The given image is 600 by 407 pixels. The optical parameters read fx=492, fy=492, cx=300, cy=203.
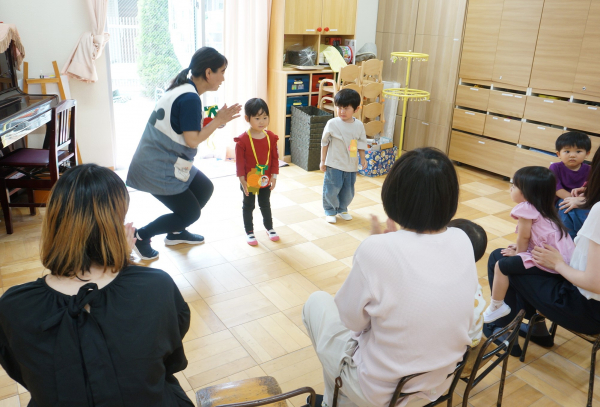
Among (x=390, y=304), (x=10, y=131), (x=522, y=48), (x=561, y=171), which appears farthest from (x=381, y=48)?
(x=390, y=304)

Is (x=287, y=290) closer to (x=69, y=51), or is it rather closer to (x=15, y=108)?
(x=15, y=108)

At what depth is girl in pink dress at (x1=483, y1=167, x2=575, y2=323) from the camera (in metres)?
2.15

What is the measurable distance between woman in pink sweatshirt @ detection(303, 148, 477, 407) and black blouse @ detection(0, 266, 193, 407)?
520 mm

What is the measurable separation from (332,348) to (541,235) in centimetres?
122

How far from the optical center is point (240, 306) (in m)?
2.65

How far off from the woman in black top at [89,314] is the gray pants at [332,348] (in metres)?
0.51

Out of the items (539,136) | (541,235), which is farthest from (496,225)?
(541,235)

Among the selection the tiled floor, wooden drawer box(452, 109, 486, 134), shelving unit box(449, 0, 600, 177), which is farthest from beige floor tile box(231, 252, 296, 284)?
wooden drawer box(452, 109, 486, 134)

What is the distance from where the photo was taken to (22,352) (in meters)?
1.07

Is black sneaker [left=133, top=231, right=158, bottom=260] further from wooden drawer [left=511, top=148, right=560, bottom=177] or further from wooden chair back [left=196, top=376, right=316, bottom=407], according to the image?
wooden drawer [left=511, top=148, right=560, bottom=177]

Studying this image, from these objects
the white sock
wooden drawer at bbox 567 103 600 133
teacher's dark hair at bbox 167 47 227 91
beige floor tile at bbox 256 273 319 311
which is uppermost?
teacher's dark hair at bbox 167 47 227 91

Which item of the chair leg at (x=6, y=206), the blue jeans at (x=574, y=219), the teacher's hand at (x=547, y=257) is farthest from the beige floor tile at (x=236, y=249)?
the blue jeans at (x=574, y=219)

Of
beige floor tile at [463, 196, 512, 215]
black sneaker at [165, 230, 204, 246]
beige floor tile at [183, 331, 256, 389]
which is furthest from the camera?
beige floor tile at [463, 196, 512, 215]

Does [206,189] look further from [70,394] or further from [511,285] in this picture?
[70,394]
